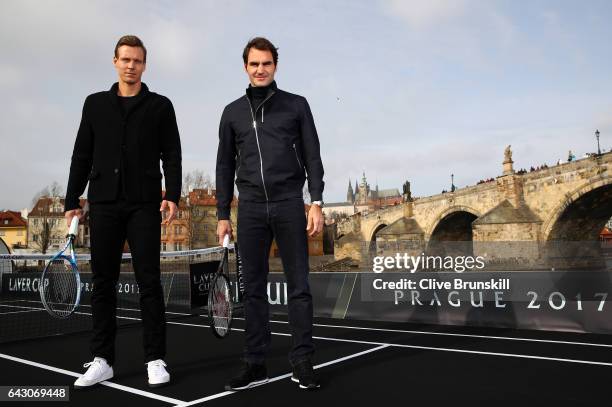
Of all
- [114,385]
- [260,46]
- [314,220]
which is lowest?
[114,385]

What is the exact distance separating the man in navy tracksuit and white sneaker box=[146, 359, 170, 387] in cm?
54

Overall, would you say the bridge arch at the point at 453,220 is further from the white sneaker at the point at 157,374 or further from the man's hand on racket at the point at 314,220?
the white sneaker at the point at 157,374

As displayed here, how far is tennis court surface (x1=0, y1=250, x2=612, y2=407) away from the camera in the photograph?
2875mm

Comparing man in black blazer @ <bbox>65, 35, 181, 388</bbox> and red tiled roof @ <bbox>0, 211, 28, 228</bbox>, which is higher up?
red tiled roof @ <bbox>0, 211, 28, 228</bbox>

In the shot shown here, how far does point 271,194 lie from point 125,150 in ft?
3.82

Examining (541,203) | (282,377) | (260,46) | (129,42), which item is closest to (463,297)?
(282,377)

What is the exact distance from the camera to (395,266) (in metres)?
7.85

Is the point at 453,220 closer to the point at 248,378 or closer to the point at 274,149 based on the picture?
the point at 274,149

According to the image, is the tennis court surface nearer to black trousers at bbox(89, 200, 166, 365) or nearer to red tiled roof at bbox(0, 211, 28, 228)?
black trousers at bbox(89, 200, 166, 365)

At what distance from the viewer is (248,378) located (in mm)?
3166

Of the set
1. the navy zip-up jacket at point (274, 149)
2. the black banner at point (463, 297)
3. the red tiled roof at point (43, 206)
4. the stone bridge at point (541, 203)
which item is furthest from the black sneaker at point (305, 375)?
the red tiled roof at point (43, 206)

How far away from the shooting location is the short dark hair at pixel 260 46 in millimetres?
3346

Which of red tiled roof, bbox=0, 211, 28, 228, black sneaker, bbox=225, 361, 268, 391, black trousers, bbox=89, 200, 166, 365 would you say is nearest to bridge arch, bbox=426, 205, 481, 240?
black sneaker, bbox=225, 361, 268, 391

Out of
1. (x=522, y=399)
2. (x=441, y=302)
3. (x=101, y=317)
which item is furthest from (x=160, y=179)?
(x=441, y=302)
